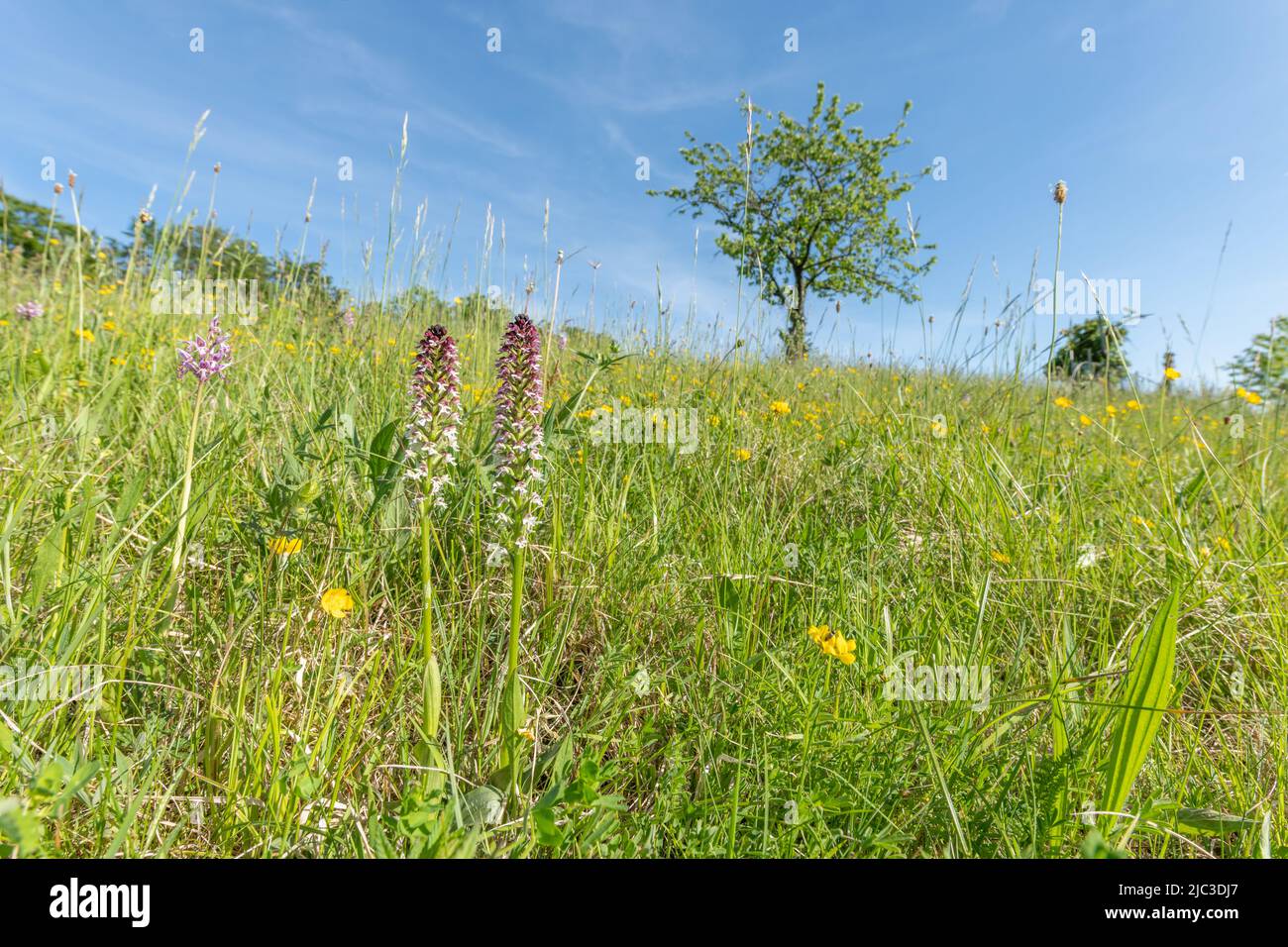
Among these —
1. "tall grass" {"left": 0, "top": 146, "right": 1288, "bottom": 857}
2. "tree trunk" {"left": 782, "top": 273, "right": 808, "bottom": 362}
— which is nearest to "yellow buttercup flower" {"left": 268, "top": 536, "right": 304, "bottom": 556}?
"tall grass" {"left": 0, "top": 146, "right": 1288, "bottom": 857}

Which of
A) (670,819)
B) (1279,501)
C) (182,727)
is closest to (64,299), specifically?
(182,727)

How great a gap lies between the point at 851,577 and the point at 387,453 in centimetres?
148

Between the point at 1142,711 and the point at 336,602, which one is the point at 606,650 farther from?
the point at 1142,711

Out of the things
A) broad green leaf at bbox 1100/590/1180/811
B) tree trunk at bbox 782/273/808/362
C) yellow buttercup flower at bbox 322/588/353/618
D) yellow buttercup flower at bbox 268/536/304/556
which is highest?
tree trunk at bbox 782/273/808/362

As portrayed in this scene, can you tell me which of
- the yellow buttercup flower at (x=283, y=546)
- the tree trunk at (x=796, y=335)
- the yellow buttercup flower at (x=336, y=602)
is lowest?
the yellow buttercup flower at (x=336, y=602)

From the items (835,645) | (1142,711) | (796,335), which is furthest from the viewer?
(796,335)

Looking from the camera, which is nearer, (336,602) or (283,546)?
(336,602)

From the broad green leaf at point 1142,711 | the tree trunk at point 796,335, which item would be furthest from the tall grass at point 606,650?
the tree trunk at point 796,335

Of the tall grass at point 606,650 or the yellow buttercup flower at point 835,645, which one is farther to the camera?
the yellow buttercup flower at point 835,645

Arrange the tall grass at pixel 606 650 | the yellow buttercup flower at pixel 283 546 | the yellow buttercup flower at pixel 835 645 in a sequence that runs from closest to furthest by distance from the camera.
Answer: the tall grass at pixel 606 650
the yellow buttercup flower at pixel 835 645
the yellow buttercup flower at pixel 283 546

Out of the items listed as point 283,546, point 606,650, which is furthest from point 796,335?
point 283,546

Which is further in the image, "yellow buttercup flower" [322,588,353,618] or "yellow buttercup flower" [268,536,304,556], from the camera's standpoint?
"yellow buttercup flower" [268,536,304,556]

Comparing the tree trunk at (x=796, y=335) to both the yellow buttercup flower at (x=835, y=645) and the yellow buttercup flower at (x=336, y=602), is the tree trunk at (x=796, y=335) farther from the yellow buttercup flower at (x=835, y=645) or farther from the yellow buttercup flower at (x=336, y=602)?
the yellow buttercup flower at (x=336, y=602)

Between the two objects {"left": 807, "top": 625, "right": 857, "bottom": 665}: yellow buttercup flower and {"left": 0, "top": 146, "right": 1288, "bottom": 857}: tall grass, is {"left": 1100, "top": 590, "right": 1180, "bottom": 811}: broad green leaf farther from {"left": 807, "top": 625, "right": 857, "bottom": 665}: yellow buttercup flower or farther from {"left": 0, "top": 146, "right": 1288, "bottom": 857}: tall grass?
{"left": 807, "top": 625, "right": 857, "bottom": 665}: yellow buttercup flower
